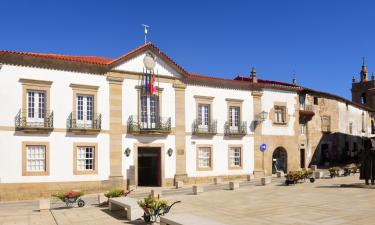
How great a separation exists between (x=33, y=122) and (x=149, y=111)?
25.9 ft

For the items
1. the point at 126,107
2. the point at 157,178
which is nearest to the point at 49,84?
the point at 126,107

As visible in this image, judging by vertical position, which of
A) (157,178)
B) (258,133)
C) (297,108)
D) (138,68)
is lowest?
(157,178)

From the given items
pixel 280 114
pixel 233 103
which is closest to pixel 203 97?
pixel 233 103

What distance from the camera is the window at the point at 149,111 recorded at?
2833cm

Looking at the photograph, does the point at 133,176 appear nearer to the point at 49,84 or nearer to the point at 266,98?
the point at 49,84

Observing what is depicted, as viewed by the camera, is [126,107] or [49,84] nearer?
[49,84]

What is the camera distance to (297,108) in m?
36.4

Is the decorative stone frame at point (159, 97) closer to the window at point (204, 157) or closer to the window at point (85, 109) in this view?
the window at point (85, 109)

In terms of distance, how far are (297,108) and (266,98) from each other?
3.90 metres

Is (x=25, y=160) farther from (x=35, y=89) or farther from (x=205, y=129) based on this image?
(x=205, y=129)

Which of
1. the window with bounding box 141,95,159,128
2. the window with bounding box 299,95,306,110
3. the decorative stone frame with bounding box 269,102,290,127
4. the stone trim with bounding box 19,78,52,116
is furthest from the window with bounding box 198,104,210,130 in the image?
the window with bounding box 299,95,306,110

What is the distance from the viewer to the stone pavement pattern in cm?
1477

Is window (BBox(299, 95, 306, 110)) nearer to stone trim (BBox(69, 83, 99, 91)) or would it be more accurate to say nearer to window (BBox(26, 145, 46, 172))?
stone trim (BBox(69, 83, 99, 91))

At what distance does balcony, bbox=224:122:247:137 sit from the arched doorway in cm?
535
